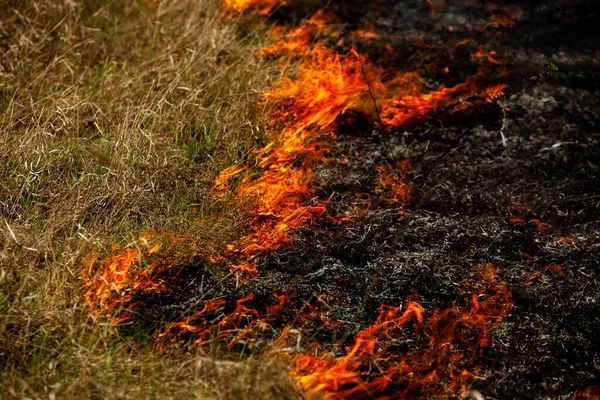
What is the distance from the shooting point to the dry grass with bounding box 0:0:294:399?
8.78 ft

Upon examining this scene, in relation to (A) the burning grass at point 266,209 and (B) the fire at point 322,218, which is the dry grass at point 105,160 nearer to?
(A) the burning grass at point 266,209

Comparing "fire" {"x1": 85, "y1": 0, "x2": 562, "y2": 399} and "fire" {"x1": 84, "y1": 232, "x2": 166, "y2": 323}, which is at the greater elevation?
"fire" {"x1": 84, "y1": 232, "x2": 166, "y2": 323}

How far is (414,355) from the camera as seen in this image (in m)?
3.01

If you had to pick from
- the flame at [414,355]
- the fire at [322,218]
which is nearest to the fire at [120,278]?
the fire at [322,218]

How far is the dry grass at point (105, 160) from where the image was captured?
268cm

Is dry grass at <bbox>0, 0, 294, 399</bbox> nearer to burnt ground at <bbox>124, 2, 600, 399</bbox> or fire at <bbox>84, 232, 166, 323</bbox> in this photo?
fire at <bbox>84, 232, 166, 323</bbox>

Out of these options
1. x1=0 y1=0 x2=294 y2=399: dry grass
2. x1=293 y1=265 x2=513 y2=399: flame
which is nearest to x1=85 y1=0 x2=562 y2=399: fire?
x1=293 y1=265 x2=513 y2=399: flame

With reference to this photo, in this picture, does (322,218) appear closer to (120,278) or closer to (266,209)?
(266,209)

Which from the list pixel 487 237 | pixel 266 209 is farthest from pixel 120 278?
pixel 487 237

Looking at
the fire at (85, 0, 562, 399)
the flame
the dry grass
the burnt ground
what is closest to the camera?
the dry grass

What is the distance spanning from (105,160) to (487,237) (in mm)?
1922

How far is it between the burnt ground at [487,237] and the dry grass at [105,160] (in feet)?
1.31

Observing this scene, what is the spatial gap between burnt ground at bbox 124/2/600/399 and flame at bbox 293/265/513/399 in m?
0.06

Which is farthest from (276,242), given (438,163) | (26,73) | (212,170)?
(26,73)
